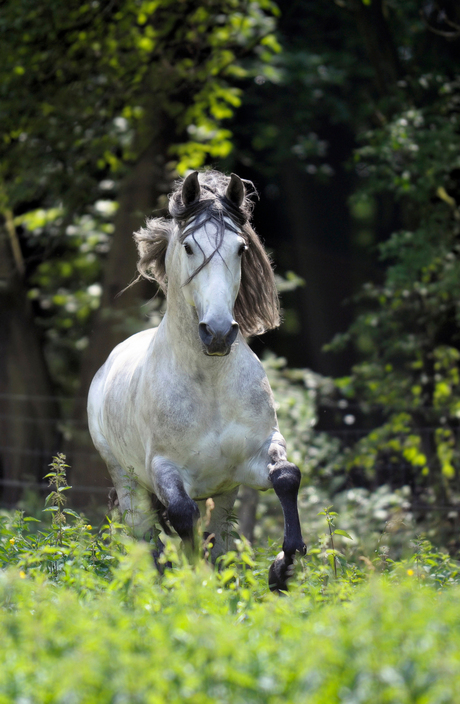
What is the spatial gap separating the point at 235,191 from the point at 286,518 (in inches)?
62.2

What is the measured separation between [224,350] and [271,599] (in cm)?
109

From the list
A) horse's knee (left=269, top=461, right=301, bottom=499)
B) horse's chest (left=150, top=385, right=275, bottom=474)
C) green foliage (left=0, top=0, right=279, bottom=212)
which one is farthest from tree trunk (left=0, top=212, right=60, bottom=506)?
horse's knee (left=269, top=461, right=301, bottom=499)

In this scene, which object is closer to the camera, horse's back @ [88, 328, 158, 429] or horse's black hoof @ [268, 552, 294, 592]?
horse's black hoof @ [268, 552, 294, 592]

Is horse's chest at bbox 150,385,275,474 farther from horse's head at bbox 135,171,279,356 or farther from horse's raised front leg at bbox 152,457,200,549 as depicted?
horse's head at bbox 135,171,279,356

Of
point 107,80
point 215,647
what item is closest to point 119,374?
point 215,647

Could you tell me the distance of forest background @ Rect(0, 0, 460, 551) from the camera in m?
8.08

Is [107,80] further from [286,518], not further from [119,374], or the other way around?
[286,518]

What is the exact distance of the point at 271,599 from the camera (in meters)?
2.82

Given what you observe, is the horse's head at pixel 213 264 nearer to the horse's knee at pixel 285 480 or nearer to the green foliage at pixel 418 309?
Answer: the horse's knee at pixel 285 480

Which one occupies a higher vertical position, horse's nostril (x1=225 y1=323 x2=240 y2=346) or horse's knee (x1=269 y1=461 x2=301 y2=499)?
horse's nostril (x1=225 y1=323 x2=240 y2=346)

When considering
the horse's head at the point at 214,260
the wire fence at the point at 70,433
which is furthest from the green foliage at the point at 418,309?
the horse's head at the point at 214,260

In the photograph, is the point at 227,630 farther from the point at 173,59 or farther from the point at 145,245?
the point at 173,59

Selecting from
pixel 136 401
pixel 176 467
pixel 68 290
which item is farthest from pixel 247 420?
pixel 68 290

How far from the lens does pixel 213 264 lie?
3684 millimetres
